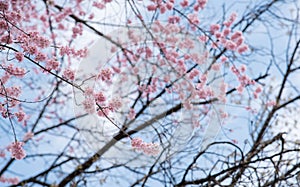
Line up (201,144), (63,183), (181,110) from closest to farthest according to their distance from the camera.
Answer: (201,144)
(63,183)
(181,110)

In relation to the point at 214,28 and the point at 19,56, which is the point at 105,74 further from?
the point at 214,28

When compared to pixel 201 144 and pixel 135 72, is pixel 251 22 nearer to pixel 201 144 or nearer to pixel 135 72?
pixel 135 72

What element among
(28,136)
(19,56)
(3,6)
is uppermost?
(28,136)

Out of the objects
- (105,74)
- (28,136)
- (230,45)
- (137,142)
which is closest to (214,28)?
(230,45)

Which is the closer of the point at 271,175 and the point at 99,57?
the point at 271,175

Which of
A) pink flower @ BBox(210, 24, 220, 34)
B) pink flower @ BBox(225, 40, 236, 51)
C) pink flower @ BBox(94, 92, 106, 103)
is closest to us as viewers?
pink flower @ BBox(94, 92, 106, 103)

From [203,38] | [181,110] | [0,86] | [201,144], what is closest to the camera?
[0,86]

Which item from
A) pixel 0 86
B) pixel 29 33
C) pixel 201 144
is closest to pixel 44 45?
pixel 29 33

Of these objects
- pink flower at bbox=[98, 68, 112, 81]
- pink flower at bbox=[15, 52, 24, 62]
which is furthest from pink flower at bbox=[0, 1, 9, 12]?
pink flower at bbox=[98, 68, 112, 81]

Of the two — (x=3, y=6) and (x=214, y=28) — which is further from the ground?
(x=214, y=28)

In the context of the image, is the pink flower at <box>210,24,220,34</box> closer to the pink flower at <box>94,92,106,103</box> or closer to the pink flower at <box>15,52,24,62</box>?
the pink flower at <box>94,92,106,103</box>

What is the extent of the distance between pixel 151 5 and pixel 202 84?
1.29m

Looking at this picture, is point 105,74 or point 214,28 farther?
point 214,28

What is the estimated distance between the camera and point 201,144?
4.54 metres
